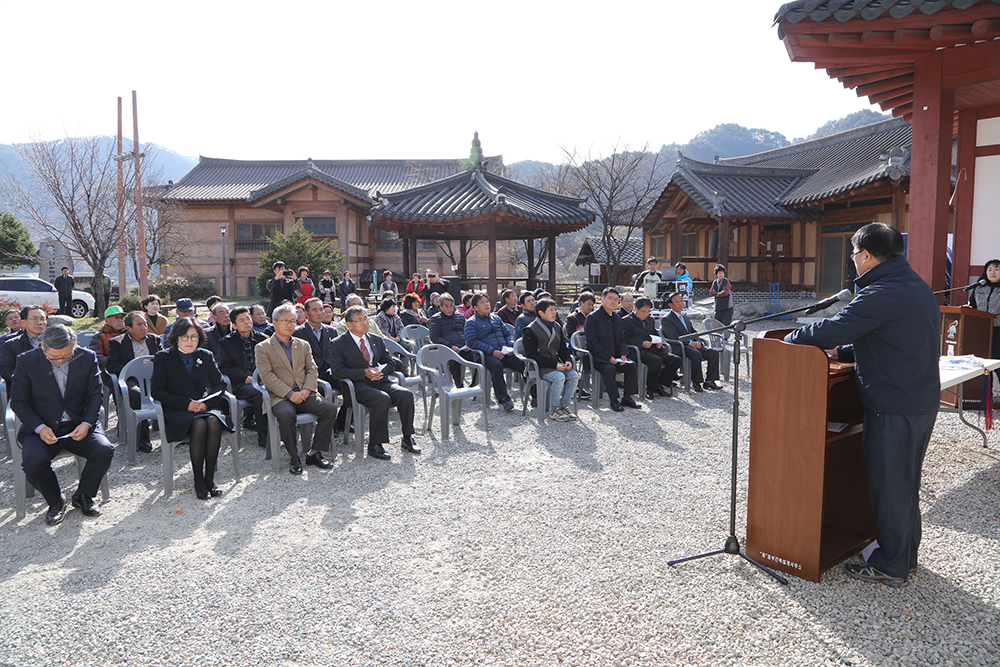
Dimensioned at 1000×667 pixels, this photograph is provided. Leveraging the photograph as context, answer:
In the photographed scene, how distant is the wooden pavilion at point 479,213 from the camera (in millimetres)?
13430

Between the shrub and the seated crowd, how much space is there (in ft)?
56.2

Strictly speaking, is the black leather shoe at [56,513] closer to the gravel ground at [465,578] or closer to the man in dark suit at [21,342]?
the gravel ground at [465,578]

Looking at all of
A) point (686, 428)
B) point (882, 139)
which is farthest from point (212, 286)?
point (882, 139)

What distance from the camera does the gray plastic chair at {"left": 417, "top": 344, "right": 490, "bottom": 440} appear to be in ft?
20.3

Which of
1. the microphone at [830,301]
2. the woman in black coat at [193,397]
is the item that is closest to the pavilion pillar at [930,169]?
the microphone at [830,301]

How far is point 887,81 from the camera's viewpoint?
693cm

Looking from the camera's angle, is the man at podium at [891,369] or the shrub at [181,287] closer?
the man at podium at [891,369]

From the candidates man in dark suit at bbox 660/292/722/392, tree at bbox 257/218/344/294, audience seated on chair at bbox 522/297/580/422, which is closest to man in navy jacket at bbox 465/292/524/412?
audience seated on chair at bbox 522/297/580/422

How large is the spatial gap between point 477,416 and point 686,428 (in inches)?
90.3

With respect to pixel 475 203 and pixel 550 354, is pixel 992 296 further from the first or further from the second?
pixel 475 203

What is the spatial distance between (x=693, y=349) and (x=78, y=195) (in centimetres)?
1631

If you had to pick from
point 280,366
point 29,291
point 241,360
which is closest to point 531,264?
point 241,360

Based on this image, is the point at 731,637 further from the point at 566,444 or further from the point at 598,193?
the point at 598,193

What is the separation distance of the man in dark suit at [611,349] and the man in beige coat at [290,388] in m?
3.36
